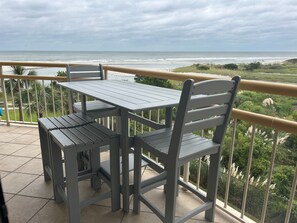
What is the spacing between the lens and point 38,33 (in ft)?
76.7

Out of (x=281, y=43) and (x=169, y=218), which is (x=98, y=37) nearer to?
(x=281, y=43)

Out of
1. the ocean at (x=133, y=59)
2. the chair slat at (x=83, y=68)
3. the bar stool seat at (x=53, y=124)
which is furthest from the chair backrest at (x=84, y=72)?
the ocean at (x=133, y=59)

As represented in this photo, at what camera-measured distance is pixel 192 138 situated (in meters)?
1.69

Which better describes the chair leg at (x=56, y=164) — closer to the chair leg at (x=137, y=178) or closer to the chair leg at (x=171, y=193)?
the chair leg at (x=137, y=178)

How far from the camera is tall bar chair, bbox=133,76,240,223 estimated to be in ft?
4.05

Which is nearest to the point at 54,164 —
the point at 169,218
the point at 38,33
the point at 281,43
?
the point at 169,218

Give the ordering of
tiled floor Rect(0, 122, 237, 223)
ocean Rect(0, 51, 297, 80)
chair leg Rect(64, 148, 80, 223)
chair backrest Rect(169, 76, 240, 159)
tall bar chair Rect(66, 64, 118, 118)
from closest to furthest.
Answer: chair backrest Rect(169, 76, 240, 159), chair leg Rect(64, 148, 80, 223), tiled floor Rect(0, 122, 237, 223), tall bar chair Rect(66, 64, 118, 118), ocean Rect(0, 51, 297, 80)

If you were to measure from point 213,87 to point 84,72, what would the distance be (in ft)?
6.70

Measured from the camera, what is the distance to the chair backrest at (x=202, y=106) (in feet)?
3.91

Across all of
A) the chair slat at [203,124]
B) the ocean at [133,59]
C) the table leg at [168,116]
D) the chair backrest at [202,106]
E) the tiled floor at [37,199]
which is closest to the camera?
the chair backrest at [202,106]

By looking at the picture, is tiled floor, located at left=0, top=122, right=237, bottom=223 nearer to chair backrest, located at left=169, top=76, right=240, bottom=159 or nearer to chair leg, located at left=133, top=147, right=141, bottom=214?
chair leg, located at left=133, top=147, right=141, bottom=214

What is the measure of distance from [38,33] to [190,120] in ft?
86.3

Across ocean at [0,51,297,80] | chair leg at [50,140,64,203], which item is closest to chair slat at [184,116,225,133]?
chair leg at [50,140,64,203]

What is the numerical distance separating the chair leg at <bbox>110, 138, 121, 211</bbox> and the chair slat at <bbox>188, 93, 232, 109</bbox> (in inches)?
29.3
